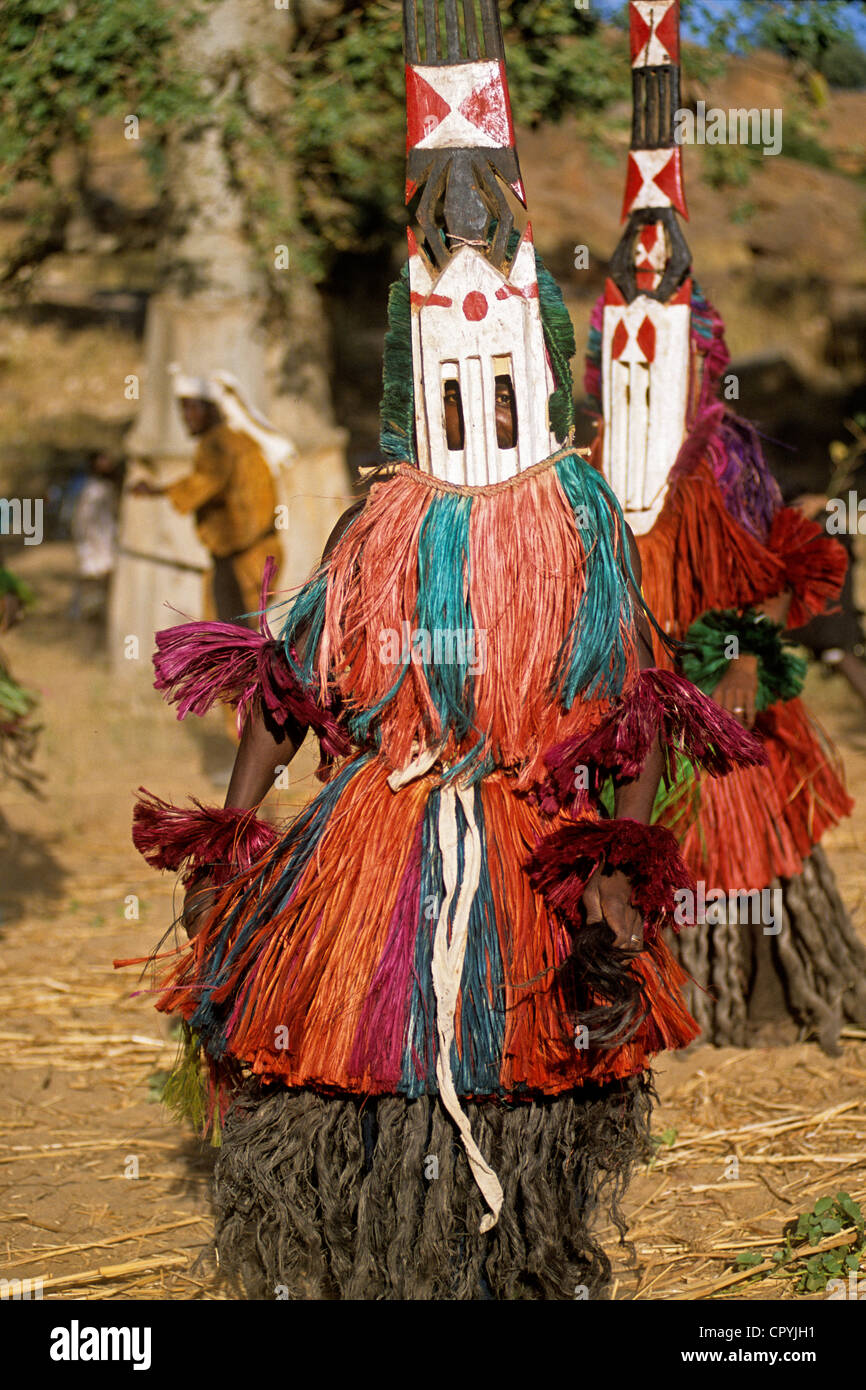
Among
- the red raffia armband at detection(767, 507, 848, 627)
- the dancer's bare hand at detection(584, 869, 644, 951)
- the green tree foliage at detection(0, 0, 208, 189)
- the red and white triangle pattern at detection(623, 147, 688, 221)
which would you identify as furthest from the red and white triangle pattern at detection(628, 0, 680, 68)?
the green tree foliage at detection(0, 0, 208, 189)

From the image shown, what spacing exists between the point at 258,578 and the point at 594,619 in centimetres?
534

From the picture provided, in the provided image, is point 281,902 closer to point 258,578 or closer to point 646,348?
point 646,348

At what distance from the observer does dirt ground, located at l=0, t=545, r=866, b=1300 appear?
136 inches

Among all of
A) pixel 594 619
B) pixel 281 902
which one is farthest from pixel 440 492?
pixel 281 902

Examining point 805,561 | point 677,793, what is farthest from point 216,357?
point 677,793

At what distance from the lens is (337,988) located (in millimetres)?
2492

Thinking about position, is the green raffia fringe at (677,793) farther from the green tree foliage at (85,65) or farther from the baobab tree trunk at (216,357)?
the baobab tree trunk at (216,357)

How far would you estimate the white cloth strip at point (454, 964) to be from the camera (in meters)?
2.46

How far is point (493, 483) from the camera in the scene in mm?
2604

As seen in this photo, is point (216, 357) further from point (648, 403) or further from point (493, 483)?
point (493, 483)

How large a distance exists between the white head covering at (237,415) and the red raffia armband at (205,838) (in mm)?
5425

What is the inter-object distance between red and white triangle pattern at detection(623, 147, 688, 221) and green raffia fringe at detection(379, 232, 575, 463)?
1704mm

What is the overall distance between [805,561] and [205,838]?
2.21m

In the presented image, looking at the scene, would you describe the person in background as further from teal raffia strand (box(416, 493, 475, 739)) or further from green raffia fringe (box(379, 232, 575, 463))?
teal raffia strand (box(416, 493, 475, 739))
